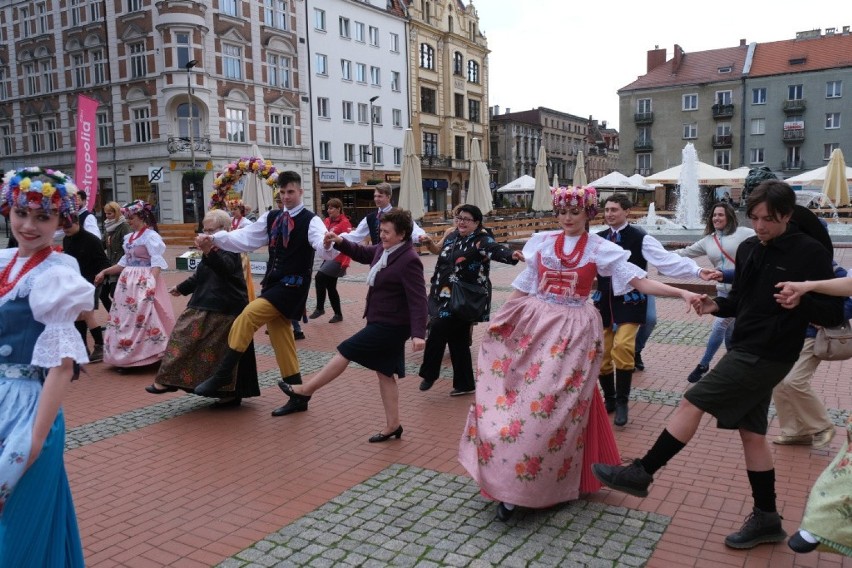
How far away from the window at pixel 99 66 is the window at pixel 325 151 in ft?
41.3

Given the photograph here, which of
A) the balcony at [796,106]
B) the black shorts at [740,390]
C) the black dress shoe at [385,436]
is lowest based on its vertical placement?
the black dress shoe at [385,436]

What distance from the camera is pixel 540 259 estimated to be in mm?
4461

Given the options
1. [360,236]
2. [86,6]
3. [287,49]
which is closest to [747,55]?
[287,49]

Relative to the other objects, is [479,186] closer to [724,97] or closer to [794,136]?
[794,136]

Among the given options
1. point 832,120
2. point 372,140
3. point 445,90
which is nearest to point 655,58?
point 832,120

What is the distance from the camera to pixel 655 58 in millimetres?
61719

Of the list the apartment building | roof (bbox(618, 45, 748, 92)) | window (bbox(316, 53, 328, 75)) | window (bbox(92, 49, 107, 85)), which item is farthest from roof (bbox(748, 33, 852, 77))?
window (bbox(92, 49, 107, 85))

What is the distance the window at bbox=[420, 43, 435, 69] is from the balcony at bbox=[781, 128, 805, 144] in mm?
28219

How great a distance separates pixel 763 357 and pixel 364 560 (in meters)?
2.23

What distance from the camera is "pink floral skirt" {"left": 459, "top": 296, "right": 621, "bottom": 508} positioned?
3.84m

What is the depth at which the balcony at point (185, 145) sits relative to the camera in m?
35.8

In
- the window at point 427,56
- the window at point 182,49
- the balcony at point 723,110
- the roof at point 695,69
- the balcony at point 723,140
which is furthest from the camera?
the roof at point 695,69

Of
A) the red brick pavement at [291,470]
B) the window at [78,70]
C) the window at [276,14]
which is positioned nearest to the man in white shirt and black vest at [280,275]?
the red brick pavement at [291,470]

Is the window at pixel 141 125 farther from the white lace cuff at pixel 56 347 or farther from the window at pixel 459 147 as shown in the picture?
the white lace cuff at pixel 56 347
